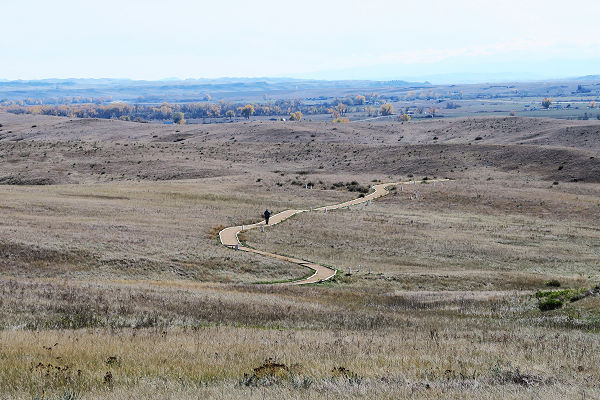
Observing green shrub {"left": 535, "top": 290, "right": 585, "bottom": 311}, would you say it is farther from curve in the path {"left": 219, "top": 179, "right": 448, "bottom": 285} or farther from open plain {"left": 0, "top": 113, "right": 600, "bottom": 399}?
curve in the path {"left": 219, "top": 179, "right": 448, "bottom": 285}

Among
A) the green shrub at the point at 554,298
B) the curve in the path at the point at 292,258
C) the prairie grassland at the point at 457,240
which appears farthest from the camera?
the prairie grassland at the point at 457,240

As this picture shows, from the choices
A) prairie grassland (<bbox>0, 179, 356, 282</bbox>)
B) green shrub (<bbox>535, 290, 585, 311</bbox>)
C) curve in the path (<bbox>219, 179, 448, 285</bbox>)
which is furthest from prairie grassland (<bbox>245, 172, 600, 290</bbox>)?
Answer: green shrub (<bbox>535, 290, 585, 311</bbox>)

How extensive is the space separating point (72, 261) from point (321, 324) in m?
18.2

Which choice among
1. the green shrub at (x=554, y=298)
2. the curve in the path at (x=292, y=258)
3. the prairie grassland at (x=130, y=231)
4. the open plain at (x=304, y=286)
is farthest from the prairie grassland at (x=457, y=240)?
the green shrub at (x=554, y=298)

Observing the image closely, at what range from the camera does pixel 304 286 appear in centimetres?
3228

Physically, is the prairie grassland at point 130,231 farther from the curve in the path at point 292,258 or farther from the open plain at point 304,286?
the curve in the path at point 292,258

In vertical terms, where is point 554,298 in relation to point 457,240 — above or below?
above

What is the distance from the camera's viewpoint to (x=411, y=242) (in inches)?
1839

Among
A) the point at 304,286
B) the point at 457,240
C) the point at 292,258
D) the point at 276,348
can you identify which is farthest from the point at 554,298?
the point at 457,240

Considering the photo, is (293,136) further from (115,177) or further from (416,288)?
(416,288)

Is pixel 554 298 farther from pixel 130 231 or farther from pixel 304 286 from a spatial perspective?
pixel 130 231

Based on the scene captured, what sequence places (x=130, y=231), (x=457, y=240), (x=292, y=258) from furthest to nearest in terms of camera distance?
(x=457, y=240) < (x=130, y=231) < (x=292, y=258)

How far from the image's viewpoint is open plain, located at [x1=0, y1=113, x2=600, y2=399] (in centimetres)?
1161

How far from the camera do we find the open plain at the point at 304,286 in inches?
457
